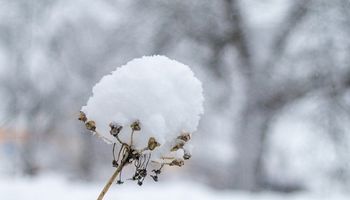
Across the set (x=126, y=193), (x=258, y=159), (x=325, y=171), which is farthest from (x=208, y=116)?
(x=126, y=193)

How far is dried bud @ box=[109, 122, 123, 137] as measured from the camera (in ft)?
2.56

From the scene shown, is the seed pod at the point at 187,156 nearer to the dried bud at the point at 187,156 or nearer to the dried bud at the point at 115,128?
the dried bud at the point at 187,156

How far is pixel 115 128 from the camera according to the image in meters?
0.79

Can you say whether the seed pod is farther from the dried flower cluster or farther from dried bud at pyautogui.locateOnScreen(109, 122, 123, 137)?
dried bud at pyautogui.locateOnScreen(109, 122, 123, 137)

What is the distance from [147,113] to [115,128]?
0.26ft

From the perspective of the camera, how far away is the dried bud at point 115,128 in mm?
779

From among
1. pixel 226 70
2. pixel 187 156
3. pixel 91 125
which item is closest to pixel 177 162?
pixel 187 156

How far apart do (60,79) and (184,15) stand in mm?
1915

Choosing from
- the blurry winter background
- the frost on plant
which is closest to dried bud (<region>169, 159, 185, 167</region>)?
the frost on plant

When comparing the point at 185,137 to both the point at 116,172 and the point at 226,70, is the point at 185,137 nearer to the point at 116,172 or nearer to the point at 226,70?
the point at 116,172

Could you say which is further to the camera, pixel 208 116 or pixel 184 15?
pixel 208 116

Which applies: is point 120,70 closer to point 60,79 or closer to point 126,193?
point 126,193

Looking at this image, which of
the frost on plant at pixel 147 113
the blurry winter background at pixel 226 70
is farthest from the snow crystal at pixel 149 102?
the blurry winter background at pixel 226 70

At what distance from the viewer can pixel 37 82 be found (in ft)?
25.6
